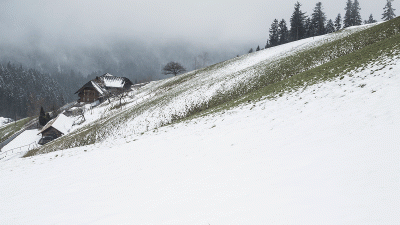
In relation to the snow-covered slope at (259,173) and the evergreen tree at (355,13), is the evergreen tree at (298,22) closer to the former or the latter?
the evergreen tree at (355,13)

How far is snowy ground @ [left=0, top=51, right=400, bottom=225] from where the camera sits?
3.42 m

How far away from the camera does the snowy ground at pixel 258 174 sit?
3418 millimetres

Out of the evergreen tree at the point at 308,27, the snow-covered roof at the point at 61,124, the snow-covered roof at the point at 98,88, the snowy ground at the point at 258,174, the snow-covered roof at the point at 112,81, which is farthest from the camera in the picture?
the snow-covered roof at the point at 112,81

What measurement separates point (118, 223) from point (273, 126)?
754cm

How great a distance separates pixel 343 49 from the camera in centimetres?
1891

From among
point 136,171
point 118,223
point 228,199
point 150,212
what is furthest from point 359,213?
point 136,171

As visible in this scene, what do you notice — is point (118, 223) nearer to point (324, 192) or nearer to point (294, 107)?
point (324, 192)

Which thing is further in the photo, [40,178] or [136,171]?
[40,178]

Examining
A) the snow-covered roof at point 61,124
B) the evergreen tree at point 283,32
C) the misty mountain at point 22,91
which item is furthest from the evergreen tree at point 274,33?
the misty mountain at point 22,91

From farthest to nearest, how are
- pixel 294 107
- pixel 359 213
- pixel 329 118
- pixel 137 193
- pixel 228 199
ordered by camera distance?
1. pixel 294 107
2. pixel 329 118
3. pixel 137 193
4. pixel 228 199
5. pixel 359 213

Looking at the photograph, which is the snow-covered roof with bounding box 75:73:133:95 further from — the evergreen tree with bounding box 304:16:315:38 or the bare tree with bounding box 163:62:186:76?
the evergreen tree with bounding box 304:16:315:38

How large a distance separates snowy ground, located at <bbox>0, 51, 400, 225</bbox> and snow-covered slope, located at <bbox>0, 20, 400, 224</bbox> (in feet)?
0.10

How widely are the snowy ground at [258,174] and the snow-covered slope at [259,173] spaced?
0.10 ft

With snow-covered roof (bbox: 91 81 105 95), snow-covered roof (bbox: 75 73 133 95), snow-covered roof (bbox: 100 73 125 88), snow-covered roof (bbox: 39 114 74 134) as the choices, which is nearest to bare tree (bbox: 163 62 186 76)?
snow-covered roof (bbox: 75 73 133 95)
